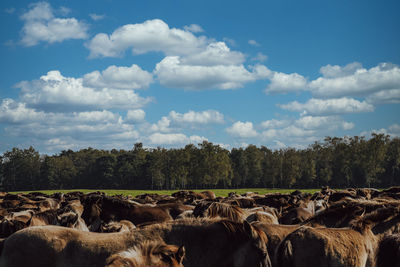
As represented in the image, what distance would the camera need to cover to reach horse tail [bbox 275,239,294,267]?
5.37 meters

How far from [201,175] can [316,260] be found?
11023 cm

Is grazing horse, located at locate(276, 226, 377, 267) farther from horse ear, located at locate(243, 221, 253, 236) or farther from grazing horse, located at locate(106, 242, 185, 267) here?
grazing horse, located at locate(106, 242, 185, 267)

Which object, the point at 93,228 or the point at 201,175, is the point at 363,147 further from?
the point at 93,228

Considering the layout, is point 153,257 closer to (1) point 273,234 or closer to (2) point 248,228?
(2) point 248,228

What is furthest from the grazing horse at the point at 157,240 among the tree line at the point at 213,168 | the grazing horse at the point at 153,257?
the tree line at the point at 213,168

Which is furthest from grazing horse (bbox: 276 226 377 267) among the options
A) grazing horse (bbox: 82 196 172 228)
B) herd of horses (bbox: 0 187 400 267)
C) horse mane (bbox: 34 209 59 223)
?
horse mane (bbox: 34 209 59 223)

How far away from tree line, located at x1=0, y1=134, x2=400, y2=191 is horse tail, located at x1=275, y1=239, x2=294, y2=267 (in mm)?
109130

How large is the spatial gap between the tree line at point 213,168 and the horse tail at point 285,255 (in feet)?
358

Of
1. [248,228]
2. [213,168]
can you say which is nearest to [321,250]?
→ [248,228]

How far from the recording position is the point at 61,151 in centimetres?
18950

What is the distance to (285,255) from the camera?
5387 mm

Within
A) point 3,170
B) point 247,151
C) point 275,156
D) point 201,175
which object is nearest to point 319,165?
point 275,156

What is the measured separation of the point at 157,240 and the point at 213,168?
112088 millimetres

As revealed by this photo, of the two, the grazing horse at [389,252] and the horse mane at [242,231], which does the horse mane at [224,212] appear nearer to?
the horse mane at [242,231]
